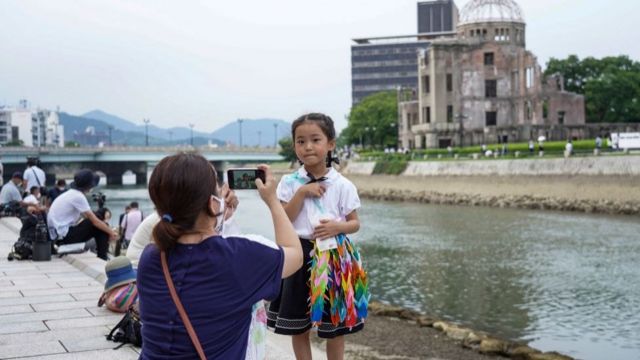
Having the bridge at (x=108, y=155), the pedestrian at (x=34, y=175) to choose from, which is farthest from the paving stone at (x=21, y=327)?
the bridge at (x=108, y=155)

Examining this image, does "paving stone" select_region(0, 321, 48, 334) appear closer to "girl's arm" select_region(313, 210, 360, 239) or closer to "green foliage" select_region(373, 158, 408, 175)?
"girl's arm" select_region(313, 210, 360, 239)

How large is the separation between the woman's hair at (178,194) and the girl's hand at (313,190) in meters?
→ 1.75

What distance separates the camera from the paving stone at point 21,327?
24.3ft

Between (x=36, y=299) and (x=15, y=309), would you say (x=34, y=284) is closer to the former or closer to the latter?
(x=36, y=299)

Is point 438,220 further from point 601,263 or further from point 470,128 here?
point 470,128

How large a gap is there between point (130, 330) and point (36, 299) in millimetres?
2909

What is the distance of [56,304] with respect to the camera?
345 inches

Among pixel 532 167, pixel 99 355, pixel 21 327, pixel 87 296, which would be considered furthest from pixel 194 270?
pixel 532 167

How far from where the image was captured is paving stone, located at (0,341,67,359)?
21.3 ft

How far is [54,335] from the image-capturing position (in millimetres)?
7219

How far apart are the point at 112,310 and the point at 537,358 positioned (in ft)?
19.6

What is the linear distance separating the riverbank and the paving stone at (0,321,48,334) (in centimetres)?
3423

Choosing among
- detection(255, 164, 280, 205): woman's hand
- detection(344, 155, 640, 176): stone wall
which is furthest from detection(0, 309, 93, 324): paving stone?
detection(344, 155, 640, 176): stone wall

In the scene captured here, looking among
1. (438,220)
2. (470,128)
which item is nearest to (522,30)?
(470,128)
